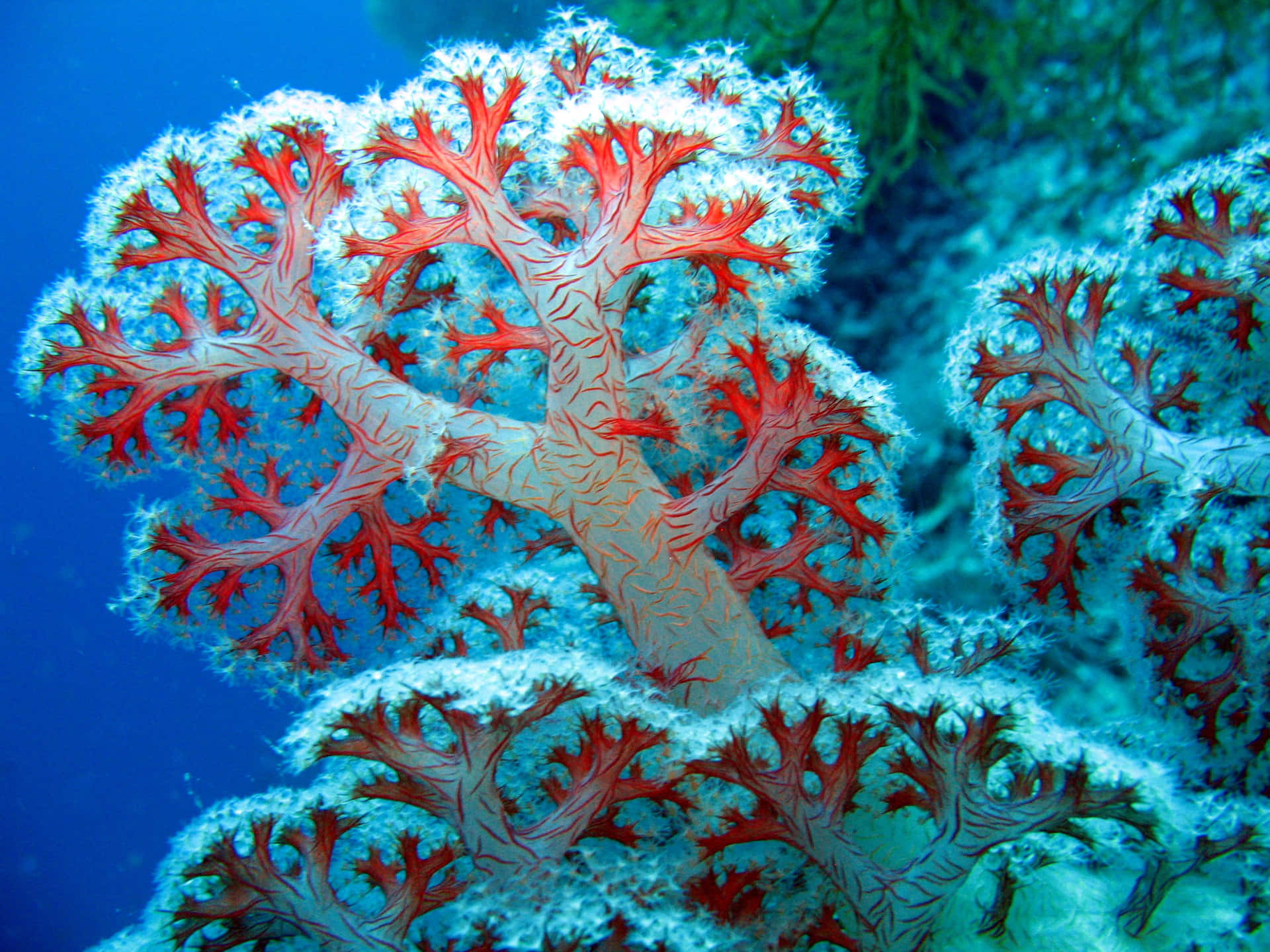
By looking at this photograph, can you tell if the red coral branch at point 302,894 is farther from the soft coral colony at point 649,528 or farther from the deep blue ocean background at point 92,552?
the deep blue ocean background at point 92,552

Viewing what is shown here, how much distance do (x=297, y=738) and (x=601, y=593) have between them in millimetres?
1123

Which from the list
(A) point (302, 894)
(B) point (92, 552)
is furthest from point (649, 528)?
(B) point (92, 552)

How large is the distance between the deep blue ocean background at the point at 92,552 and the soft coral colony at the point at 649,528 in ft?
3.88

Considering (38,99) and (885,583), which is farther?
(38,99)

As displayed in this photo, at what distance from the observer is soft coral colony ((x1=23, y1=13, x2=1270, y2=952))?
173cm

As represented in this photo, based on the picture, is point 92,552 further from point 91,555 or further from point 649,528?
point 649,528

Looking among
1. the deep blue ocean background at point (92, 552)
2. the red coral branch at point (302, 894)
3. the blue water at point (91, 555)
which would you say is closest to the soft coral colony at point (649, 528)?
the red coral branch at point (302, 894)

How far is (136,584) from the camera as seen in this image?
7.79 feet

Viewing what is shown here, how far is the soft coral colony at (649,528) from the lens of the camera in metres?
1.73

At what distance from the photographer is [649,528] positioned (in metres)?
2.25

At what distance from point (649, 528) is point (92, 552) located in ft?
11.0

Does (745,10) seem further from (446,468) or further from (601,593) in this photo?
(601,593)

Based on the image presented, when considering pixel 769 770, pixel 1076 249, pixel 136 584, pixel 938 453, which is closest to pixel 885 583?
pixel 938 453

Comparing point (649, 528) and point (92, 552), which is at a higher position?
point (92, 552)
